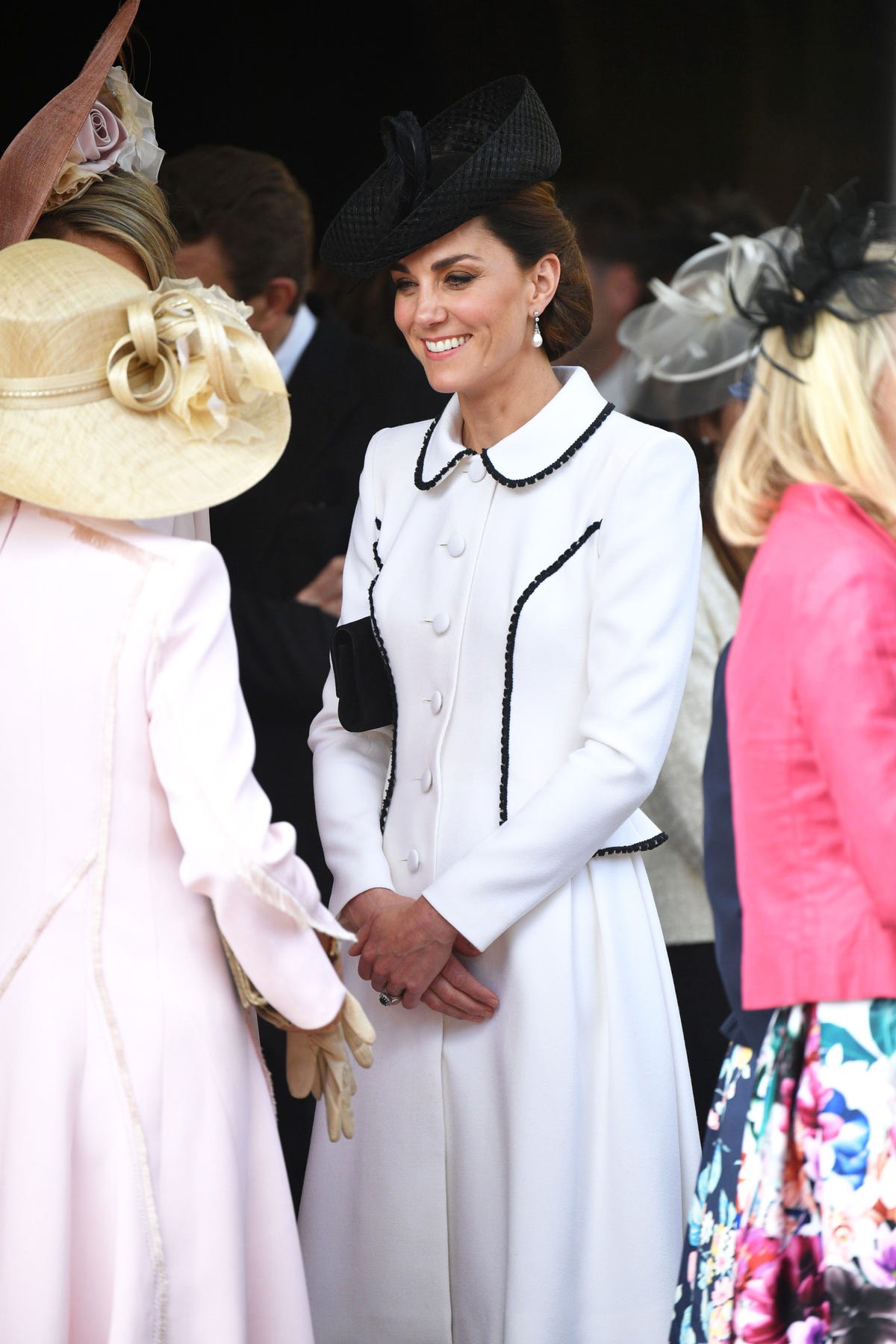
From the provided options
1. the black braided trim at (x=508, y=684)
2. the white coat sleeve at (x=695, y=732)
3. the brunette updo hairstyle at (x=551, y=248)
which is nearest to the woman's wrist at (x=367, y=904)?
the black braided trim at (x=508, y=684)

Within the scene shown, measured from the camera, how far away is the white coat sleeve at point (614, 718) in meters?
2.32

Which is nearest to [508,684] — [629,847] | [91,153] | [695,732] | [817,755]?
[629,847]

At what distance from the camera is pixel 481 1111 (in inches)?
95.9

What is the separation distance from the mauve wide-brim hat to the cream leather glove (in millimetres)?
1338

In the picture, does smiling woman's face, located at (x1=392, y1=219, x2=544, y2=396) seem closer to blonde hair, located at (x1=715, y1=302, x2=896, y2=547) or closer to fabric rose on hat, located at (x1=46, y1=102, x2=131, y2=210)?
fabric rose on hat, located at (x1=46, y1=102, x2=131, y2=210)

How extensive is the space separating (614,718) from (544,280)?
0.70 metres

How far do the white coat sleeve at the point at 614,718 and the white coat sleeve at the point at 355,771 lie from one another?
7.1 inches

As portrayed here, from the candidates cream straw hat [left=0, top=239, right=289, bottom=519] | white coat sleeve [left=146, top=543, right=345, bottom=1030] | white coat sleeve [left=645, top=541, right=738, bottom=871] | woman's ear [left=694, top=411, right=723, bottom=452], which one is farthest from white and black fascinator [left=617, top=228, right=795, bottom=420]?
white coat sleeve [left=146, top=543, right=345, bottom=1030]

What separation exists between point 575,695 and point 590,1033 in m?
0.49

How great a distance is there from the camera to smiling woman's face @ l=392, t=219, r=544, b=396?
8.09ft

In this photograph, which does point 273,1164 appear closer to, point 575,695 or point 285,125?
point 575,695

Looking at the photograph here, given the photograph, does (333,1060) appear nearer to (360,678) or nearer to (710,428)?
(360,678)

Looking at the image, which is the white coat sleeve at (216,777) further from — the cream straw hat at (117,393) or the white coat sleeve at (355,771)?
the white coat sleeve at (355,771)

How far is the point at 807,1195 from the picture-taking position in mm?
1767
